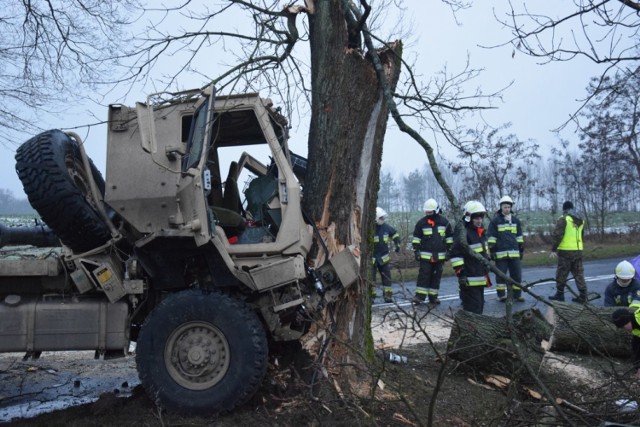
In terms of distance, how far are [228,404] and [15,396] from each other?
2.44 m

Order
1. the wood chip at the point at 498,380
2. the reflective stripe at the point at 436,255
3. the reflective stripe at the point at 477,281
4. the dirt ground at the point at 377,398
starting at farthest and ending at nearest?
the reflective stripe at the point at 436,255 < the reflective stripe at the point at 477,281 < the wood chip at the point at 498,380 < the dirt ground at the point at 377,398

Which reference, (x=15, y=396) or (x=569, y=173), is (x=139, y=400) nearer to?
(x=15, y=396)

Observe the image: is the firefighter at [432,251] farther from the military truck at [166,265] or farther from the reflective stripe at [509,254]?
the military truck at [166,265]

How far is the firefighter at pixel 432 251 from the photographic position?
10312 millimetres

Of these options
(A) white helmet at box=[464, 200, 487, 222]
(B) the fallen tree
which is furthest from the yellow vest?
(B) the fallen tree

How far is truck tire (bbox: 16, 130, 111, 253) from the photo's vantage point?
181 inches

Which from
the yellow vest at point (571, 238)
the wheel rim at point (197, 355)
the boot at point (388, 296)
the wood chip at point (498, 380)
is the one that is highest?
the yellow vest at point (571, 238)

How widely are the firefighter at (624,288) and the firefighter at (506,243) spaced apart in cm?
246

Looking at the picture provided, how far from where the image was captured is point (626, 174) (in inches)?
888

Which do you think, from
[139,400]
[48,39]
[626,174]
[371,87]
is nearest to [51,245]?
[139,400]

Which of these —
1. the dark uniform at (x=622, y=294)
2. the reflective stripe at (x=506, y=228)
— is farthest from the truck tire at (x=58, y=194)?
the reflective stripe at (x=506, y=228)

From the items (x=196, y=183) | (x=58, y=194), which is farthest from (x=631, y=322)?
(x=58, y=194)

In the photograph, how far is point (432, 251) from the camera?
1035cm

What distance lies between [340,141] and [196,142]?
52.3 inches
